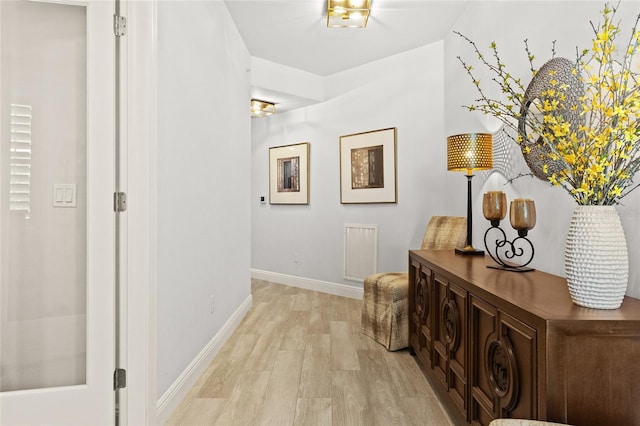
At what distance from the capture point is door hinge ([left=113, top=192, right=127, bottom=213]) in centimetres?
173

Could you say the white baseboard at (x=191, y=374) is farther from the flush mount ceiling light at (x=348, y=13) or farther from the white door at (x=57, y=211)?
the flush mount ceiling light at (x=348, y=13)

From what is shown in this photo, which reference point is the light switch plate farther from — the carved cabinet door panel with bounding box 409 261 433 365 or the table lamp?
the table lamp

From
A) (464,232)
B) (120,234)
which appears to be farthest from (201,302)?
(464,232)

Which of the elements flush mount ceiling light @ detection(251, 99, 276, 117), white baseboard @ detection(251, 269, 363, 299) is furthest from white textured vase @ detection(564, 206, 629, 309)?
flush mount ceiling light @ detection(251, 99, 276, 117)

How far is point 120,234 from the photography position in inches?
68.2

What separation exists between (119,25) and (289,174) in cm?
331

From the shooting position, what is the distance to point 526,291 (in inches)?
55.2

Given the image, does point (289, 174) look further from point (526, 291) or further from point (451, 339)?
point (526, 291)

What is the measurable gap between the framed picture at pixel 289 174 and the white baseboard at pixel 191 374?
2.04 metres

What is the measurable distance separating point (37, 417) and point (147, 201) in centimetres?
107

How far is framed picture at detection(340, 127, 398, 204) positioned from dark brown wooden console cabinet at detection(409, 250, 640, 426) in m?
2.20

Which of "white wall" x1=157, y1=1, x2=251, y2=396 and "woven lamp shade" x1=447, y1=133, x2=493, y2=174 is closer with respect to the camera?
"white wall" x1=157, y1=1, x2=251, y2=396

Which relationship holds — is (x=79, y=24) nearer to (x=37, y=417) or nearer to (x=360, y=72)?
(x=37, y=417)

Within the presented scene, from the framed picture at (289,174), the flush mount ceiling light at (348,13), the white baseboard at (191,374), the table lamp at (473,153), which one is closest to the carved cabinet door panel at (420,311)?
the table lamp at (473,153)
